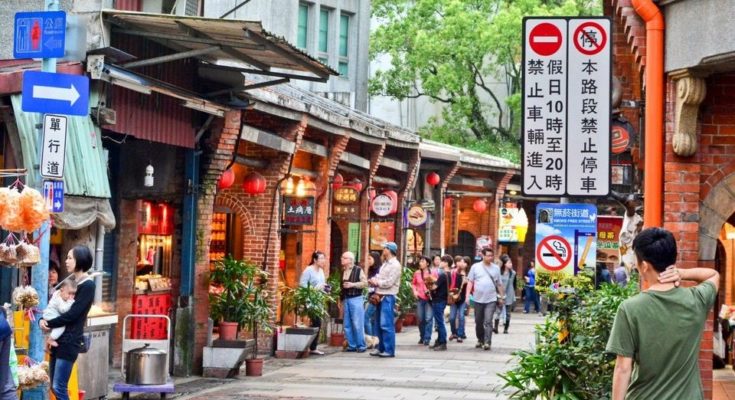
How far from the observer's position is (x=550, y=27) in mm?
11320

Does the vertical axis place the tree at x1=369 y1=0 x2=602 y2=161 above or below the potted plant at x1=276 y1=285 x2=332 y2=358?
above

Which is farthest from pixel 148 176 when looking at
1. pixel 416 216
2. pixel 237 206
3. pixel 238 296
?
pixel 416 216

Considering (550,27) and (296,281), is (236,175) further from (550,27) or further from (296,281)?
(550,27)

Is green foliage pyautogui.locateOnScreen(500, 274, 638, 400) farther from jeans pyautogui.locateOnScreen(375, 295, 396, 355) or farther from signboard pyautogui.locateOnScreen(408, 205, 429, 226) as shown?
signboard pyautogui.locateOnScreen(408, 205, 429, 226)

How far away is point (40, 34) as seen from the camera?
12.3 metres

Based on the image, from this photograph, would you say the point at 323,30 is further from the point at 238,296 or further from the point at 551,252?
the point at 551,252

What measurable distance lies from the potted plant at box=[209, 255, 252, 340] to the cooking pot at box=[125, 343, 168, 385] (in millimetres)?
3847

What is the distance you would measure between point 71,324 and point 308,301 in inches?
422

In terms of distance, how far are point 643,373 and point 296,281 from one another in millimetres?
18657

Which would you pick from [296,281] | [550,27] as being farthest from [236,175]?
[550,27]

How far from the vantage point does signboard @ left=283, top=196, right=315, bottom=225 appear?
902 inches

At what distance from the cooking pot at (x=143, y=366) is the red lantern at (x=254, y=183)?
20.0 ft

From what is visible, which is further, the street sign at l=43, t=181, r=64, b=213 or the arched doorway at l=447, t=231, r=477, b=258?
the arched doorway at l=447, t=231, r=477, b=258

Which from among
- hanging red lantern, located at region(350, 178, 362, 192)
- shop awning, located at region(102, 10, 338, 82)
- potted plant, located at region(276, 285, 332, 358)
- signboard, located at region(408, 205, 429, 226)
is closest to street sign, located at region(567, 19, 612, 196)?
shop awning, located at region(102, 10, 338, 82)
